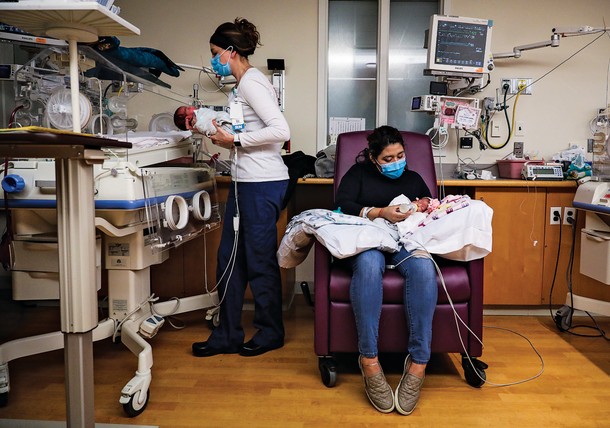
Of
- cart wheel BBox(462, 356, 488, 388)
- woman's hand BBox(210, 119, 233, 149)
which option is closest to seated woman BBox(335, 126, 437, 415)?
cart wheel BBox(462, 356, 488, 388)

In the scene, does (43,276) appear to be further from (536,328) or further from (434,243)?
(536,328)

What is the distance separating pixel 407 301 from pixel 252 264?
2.37 feet

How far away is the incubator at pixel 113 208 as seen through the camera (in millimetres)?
1797

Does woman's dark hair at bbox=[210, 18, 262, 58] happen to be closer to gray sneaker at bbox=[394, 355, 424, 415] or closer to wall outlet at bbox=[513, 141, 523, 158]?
gray sneaker at bbox=[394, 355, 424, 415]

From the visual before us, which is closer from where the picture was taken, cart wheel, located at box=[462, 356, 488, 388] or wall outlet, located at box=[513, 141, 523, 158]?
cart wheel, located at box=[462, 356, 488, 388]

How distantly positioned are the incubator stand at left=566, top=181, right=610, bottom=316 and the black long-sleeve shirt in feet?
2.89

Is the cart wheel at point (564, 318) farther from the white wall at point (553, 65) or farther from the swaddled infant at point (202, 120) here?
the swaddled infant at point (202, 120)

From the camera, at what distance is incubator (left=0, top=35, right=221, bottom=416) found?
1.80 metres

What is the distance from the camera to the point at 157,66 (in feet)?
8.01

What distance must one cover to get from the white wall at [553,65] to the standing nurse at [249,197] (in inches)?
71.3

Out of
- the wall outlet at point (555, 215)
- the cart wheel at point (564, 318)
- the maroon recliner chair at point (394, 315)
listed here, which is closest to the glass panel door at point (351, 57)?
the wall outlet at point (555, 215)

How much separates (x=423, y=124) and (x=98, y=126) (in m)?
2.15

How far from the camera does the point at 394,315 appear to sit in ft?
6.34

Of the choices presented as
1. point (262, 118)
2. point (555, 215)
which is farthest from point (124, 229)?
point (555, 215)
